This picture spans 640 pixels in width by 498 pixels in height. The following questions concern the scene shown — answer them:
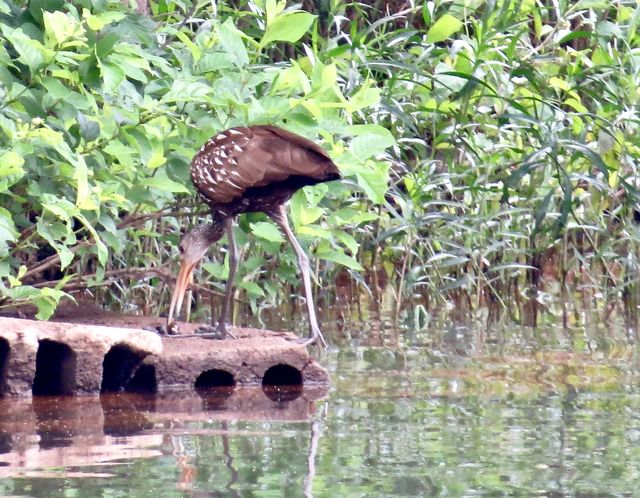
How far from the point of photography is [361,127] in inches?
272

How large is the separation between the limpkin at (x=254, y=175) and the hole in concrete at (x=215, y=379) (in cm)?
37

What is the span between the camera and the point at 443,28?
29.3 feet

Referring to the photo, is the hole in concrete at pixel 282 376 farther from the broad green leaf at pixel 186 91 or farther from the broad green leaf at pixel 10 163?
the broad green leaf at pixel 10 163

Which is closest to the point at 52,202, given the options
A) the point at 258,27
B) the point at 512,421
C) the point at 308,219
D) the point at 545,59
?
the point at 308,219

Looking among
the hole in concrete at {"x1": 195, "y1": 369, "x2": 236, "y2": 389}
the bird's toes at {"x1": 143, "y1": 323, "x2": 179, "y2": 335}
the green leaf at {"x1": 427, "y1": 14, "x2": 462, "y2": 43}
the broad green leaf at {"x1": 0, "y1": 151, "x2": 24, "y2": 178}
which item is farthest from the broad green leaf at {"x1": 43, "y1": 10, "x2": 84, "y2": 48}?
the green leaf at {"x1": 427, "y1": 14, "x2": 462, "y2": 43}

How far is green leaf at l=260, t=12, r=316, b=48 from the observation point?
6906 mm

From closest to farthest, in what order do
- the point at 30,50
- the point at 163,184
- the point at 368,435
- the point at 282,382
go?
the point at 368,435 < the point at 30,50 < the point at 282,382 < the point at 163,184

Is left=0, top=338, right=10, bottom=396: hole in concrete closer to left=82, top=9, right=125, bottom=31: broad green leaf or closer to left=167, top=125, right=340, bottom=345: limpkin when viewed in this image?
left=167, top=125, right=340, bottom=345: limpkin

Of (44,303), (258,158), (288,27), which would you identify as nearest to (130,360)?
(44,303)

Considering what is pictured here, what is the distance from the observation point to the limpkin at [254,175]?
21.7ft

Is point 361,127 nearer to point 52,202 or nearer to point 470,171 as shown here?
point 52,202

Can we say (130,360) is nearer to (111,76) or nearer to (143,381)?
(143,381)

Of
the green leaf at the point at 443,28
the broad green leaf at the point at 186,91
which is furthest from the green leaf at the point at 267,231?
the green leaf at the point at 443,28

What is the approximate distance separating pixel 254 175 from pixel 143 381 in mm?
1209
